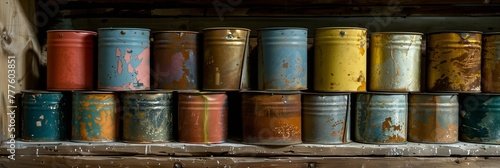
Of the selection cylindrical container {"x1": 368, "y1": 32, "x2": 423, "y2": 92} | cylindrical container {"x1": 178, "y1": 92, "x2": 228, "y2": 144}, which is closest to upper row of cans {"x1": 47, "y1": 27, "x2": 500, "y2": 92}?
cylindrical container {"x1": 368, "y1": 32, "x2": 423, "y2": 92}

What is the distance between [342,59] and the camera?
283 centimetres

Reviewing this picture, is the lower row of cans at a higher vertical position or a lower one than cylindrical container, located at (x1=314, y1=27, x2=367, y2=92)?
lower

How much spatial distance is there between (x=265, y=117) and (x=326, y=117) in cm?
34

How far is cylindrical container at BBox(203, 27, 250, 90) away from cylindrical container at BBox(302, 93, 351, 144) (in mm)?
411

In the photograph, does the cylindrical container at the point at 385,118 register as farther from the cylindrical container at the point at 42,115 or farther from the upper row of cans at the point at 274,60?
the cylindrical container at the point at 42,115

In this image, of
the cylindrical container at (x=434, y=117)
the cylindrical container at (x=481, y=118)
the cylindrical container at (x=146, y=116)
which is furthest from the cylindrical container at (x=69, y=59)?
the cylindrical container at (x=481, y=118)

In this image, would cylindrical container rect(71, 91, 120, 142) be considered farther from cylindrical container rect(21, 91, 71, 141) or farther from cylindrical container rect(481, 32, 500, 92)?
cylindrical container rect(481, 32, 500, 92)

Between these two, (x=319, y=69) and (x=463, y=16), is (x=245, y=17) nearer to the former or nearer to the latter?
(x=319, y=69)

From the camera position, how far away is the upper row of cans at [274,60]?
2.83 m

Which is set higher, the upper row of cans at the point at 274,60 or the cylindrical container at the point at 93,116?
the upper row of cans at the point at 274,60

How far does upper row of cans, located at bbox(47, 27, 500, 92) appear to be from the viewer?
9.29 feet

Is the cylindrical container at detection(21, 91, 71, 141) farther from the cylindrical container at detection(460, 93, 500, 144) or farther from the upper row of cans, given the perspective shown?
the cylindrical container at detection(460, 93, 500, 144)

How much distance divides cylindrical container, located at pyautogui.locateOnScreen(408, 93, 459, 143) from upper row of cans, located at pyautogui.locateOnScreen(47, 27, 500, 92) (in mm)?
77

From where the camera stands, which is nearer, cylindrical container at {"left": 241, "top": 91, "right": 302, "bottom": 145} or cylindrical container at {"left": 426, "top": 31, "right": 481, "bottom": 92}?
cylindrical container at {"left": 241, "top": 91, "right": 302, "bottom": 145}
